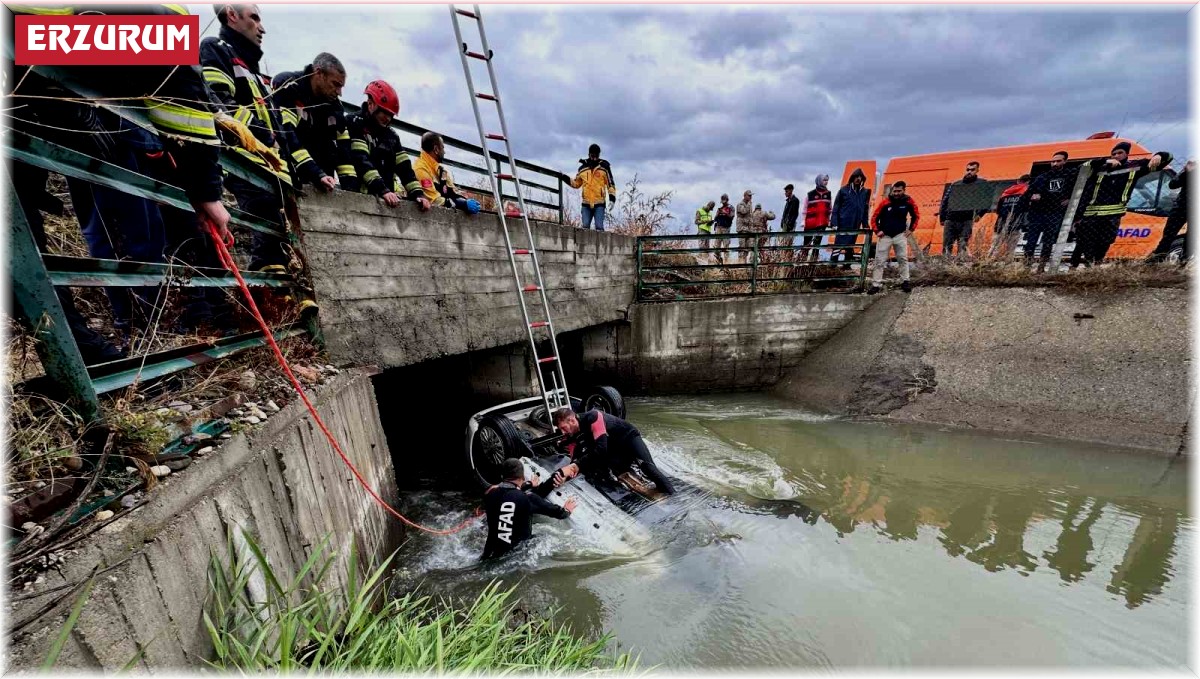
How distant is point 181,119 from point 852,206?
10.2 metres

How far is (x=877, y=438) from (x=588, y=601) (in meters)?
4.98

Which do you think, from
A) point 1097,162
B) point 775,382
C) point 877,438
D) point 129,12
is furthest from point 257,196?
point 1097,162

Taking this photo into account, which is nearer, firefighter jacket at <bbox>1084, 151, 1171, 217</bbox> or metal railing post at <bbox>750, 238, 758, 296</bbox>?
firefighter jacket at <bbox>1084, 151, 1171, 217</bbox>

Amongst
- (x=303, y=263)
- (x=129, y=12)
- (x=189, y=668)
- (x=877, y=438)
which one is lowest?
(x=877, y=438)

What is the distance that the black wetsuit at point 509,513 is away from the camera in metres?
3.82

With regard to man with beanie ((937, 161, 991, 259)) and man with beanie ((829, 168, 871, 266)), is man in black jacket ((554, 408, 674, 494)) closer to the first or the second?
man with beanie ((829, 168, 871, 266))

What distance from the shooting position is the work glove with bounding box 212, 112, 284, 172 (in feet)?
9.42

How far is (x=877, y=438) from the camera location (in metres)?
6.44

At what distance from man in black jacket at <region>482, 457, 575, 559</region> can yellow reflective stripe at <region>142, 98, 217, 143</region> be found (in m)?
2.99

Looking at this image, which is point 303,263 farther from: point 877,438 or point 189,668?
point 877,438

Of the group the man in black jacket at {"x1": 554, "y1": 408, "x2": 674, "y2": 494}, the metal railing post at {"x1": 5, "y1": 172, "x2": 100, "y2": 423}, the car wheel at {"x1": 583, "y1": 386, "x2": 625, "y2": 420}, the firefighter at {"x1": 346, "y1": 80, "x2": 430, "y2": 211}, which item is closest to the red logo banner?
the metal railing post at {"x1": 5, "y1": 172, "x2": 100, "y2": 423}

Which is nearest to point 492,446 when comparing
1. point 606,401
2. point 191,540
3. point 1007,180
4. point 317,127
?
point 606,401

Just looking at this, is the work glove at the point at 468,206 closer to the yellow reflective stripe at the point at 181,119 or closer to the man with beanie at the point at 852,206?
the yellow reflective stripe at the point at 181,119

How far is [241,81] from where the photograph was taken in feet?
11.4
